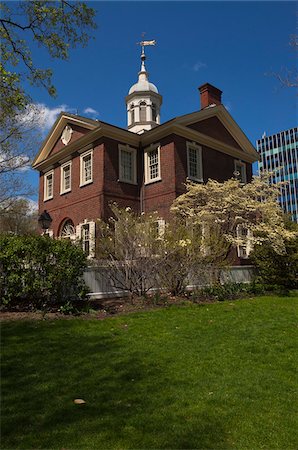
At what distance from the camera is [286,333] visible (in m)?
7.55

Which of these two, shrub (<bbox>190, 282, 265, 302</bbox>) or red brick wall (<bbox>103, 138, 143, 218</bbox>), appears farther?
red brick wall (<bbox>103, 138, 143, 218</bbox>)

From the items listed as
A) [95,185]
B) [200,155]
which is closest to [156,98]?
[200,155]

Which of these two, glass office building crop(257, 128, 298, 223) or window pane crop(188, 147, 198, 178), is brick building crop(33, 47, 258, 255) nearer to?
window pane crop(188, 147, 198, 178)

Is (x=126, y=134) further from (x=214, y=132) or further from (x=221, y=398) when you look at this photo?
(x=221, y=398)

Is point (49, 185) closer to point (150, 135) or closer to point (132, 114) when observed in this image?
point (132, 114)

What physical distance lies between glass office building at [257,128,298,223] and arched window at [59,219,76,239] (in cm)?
7318

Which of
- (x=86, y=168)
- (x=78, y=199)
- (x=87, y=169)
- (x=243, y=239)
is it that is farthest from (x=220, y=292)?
(x=86, y=168)

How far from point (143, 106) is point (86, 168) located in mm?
7720

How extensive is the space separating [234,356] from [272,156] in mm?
94882

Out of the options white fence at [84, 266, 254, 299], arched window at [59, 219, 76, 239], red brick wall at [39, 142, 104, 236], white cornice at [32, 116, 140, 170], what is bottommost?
white fence at [84, 266, 254, 299]

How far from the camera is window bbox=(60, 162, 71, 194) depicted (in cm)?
2060

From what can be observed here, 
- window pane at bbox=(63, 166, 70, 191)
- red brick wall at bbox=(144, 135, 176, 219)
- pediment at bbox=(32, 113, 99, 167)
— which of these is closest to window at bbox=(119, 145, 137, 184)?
red brick wall at bbox=(144, 135, 176, 219)

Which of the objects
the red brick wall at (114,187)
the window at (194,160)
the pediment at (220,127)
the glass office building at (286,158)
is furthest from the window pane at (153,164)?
the glass office building at (286,158)

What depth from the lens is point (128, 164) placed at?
1872 cm
